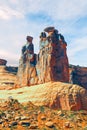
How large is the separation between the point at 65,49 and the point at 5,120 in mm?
46571

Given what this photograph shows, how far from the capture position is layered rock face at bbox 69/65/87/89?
539 feet

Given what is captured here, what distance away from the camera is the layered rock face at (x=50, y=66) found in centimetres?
8944

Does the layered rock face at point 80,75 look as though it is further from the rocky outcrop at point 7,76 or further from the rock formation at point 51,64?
the rock formation at point 51,64

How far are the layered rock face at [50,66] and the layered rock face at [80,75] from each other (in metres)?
68.4

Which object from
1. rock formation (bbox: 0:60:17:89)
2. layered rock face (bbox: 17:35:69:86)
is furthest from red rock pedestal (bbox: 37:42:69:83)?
rock formation (bbox: 0:60:17:89)

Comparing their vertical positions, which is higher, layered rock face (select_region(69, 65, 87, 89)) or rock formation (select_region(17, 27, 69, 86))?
layered rock face (select_region(69, 65, 87, 89))

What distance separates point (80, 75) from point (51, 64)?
8202 centimetres

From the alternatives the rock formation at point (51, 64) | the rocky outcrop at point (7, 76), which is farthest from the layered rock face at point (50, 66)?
the rocky outcrop at point (7, 76)

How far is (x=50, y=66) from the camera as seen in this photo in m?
89.7

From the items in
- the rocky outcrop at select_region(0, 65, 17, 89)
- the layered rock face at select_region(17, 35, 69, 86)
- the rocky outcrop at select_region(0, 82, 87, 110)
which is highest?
the rocky outcrop at select_region(0, 65, 17, 89)

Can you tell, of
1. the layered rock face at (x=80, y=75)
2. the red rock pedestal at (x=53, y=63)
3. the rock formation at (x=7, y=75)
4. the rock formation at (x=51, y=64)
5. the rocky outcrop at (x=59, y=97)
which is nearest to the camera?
the rocky outcrop at (x=59, y=97)

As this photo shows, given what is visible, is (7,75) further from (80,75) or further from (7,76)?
(80,75)

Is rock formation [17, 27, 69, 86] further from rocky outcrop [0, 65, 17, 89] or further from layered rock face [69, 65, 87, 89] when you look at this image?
layered rock face [69, 65, 87, 89]

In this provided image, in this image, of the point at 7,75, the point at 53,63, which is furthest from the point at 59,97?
the point at 7,75
